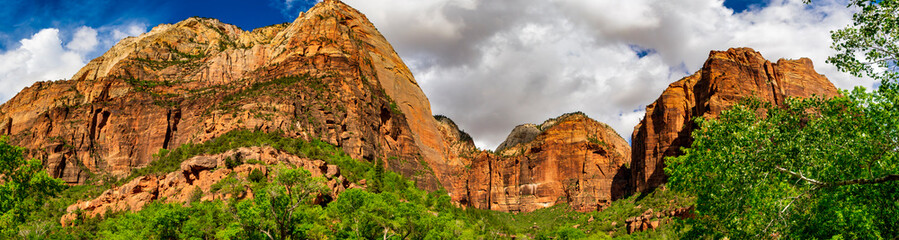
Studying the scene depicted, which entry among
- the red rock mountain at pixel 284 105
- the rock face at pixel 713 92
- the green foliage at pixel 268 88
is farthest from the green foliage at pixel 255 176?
the rock face at pixel 713 92

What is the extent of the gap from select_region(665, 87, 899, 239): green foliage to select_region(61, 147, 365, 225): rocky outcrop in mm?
56625

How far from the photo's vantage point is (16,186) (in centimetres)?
2900

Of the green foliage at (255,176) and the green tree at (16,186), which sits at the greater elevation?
the green foliage at (255,176)

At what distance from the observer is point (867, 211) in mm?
18906

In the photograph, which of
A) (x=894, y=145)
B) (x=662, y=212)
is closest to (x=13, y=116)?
(x=662, y=212)

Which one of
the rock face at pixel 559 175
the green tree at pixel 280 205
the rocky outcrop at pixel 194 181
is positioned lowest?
the green tree at pixel 280 205

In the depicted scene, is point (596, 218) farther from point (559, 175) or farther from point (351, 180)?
point (351, 180)

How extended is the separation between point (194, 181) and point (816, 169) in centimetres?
6871

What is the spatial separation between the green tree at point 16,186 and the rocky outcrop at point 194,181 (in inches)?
1530

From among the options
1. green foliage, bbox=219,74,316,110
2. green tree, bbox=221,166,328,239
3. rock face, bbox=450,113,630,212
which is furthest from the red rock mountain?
green tree, bbox=221,166,328,239

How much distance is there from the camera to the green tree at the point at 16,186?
2781 cm

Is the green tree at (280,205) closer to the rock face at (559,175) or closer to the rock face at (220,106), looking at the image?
the rock face at (220,106)

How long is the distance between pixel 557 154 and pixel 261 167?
421 feet

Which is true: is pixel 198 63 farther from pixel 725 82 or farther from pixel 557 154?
pixel 725 82
